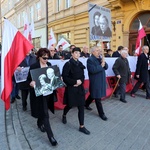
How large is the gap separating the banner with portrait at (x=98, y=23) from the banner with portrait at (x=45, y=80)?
231 centimetres

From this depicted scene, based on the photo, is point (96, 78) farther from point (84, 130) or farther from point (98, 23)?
point (98, 23)

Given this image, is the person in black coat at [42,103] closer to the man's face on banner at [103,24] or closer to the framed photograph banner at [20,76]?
the framed photograph banner at [20,76]

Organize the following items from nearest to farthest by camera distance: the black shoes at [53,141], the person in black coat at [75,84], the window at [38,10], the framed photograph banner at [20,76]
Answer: the black shoes at [53,141] → the person in black coat at [75,84] → the framed photograph banner at [20,76] → the window at [38,10]

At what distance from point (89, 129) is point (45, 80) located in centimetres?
148

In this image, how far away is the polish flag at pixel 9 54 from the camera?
11.2ft

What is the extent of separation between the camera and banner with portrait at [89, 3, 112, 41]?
18.7 ft

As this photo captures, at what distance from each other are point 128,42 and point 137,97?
589 centimetres

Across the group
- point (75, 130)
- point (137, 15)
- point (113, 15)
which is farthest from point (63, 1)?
point (75, 130)

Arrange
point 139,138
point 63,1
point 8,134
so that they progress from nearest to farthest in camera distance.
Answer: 1. point 139,138
2. point 8,134
3. point 63,1

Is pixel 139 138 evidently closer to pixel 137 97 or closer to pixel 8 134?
pixel 8 134

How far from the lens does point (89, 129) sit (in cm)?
425

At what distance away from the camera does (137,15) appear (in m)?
11.6

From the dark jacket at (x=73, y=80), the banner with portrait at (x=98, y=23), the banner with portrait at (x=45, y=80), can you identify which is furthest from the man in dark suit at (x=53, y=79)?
the banner with portrait at (x=98, y=23)

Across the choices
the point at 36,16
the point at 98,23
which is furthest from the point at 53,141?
the point at 36,16
